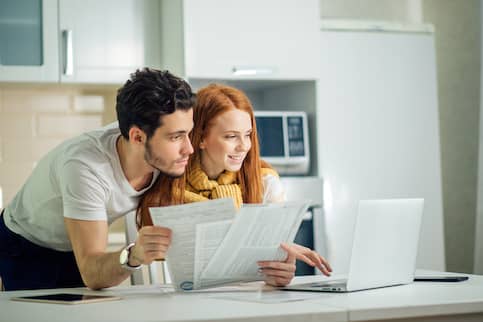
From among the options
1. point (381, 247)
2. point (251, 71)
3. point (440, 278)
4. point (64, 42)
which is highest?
point (64, 42)

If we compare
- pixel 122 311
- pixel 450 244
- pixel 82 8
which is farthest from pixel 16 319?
pixel 450 244

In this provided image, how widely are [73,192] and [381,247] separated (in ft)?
2.43

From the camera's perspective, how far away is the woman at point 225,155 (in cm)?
232

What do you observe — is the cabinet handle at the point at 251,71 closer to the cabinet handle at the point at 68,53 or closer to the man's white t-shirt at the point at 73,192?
the cabinet handle at the point at 68,53

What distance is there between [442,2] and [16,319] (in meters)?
3.55

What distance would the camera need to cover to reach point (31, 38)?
361 cm

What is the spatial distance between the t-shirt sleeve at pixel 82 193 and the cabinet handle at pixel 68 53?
1633 millimetres

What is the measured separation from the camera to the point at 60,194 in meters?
2.15

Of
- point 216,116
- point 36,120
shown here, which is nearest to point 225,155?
point 216,116

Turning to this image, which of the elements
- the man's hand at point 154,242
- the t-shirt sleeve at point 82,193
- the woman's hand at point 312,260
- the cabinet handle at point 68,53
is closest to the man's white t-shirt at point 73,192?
the t-shirt sleeve at point 82,193

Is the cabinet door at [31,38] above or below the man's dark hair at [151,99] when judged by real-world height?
above

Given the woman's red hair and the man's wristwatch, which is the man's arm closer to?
the man's wristwatch

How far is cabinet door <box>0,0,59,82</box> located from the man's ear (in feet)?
5.35

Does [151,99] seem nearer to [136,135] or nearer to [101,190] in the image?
[136,135]
